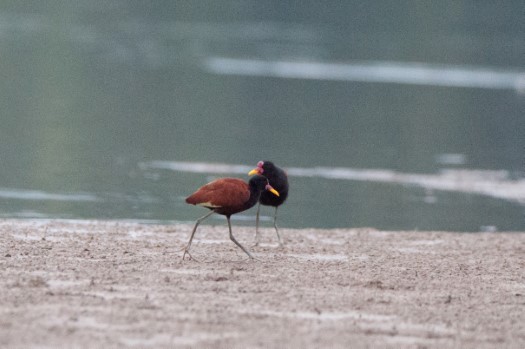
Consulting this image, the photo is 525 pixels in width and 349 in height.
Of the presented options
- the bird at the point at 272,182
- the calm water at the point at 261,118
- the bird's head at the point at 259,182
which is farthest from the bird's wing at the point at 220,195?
the calm water at the point at 261,118

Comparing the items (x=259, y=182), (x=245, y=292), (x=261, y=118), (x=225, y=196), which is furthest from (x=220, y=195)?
(x=261, y=118)

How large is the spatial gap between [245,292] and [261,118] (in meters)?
23.8

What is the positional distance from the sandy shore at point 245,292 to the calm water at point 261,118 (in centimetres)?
318

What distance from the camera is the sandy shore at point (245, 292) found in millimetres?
8719

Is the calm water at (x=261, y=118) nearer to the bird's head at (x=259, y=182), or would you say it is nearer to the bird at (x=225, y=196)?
the bird's head at (x=259, y=182)

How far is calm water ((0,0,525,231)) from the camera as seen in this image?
62.6 feet

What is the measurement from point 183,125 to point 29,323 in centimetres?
2242

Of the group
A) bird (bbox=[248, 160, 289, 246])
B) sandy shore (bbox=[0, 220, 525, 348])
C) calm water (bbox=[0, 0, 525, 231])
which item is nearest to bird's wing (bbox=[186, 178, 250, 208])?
sandy shore (bbox=[0, 220, 525, 348])

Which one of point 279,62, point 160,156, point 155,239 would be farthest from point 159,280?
point 279,62

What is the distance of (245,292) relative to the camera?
10266 millimetres

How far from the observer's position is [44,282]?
10.1m

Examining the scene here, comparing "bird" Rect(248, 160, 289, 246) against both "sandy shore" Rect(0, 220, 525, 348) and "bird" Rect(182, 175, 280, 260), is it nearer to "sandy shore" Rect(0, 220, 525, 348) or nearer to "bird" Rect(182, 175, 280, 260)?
"sandy shore" Rect(0, 220, 525, 348)

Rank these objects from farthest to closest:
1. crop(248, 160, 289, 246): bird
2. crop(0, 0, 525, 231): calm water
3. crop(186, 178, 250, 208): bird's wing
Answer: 1. crop(0, 0, 525, 231): calm water
2. crop(248, 160, 289, 246): bird
3. crop(186, 178, 250, 208): bird's wing

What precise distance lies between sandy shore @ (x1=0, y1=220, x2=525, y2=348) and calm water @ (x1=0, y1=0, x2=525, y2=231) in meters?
3.18
